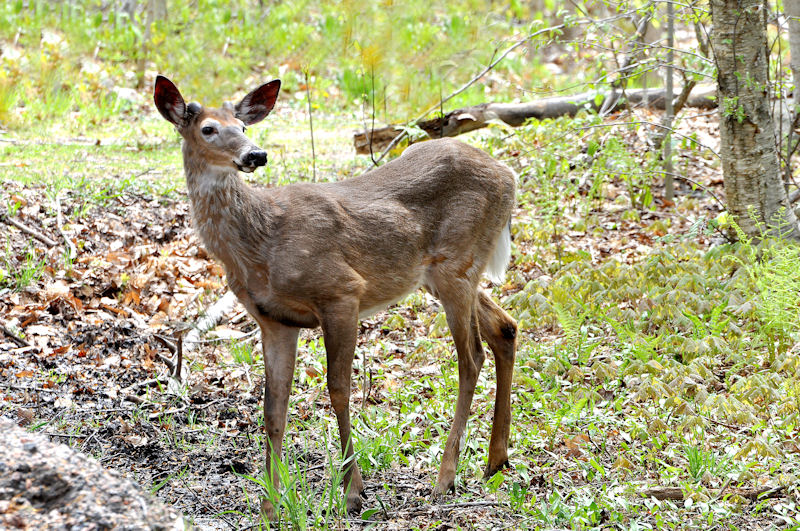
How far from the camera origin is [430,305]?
6879mm

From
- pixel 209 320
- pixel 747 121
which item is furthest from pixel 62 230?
pixel 747 121

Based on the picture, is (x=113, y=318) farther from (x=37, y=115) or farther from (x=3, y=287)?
(x=37, y=115)

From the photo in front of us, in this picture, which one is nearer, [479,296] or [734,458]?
[734,458]

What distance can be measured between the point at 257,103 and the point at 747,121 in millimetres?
4232

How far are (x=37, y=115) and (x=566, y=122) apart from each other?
23.0 ft

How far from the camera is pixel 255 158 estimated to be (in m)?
3.86

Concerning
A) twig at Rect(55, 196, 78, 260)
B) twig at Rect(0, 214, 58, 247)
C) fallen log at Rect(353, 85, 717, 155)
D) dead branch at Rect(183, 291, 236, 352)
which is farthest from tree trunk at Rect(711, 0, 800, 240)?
twig at Rect(0, 214, 58, 247)

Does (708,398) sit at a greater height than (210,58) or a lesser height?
lesser

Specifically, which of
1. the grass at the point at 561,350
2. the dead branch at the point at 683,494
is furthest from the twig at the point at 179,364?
the dead branch at the point at 683,494

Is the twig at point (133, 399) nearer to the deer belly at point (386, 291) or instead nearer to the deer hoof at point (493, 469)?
the deer belly at point (386, 291)

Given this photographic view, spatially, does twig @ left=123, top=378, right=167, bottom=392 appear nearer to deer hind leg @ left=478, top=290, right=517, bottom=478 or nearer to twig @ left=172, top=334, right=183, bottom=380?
twig @ left=172, top=334, right=183, bottom=380

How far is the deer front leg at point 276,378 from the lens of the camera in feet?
13.9

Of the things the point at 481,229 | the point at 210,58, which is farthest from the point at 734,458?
the point at 210,58

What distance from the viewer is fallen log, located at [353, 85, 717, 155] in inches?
365
